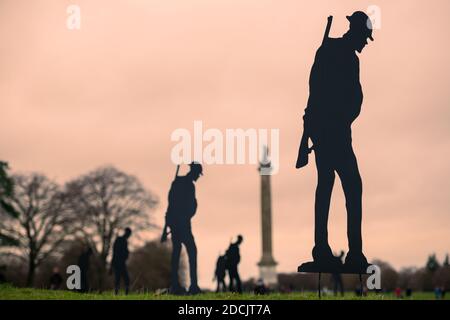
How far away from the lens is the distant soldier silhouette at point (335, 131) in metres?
13.7

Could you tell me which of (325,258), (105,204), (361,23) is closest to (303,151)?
(325,258)

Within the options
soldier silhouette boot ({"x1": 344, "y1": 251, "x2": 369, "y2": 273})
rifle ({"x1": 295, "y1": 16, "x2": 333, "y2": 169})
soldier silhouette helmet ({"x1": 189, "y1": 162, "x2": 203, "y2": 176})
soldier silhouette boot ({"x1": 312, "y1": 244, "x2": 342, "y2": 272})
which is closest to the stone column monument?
soldier silhouette helmet ({"x1": 189, "y1": 162, "x2": 203, "y2": 176})

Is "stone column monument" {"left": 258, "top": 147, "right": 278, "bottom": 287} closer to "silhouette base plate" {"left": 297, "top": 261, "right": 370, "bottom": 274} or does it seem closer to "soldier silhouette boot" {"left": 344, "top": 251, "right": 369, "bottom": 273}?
"silhouette base plate" {"left": 297, "top": 261, "right": 370, "bottom": 274}

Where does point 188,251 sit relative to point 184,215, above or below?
below

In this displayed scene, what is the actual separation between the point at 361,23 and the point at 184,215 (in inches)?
290

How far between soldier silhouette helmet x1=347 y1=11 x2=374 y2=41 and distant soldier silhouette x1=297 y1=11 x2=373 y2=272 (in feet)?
0.77

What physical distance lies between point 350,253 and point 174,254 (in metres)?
6.79

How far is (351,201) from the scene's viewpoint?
13.7 metres

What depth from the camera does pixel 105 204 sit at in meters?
42.2

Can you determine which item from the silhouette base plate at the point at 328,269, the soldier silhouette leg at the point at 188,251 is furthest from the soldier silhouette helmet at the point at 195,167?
the silhouette base plate at the point at 328,269

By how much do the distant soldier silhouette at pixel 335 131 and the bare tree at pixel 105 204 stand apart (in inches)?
1148

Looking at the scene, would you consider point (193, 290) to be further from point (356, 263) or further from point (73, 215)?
point (73, 215)
